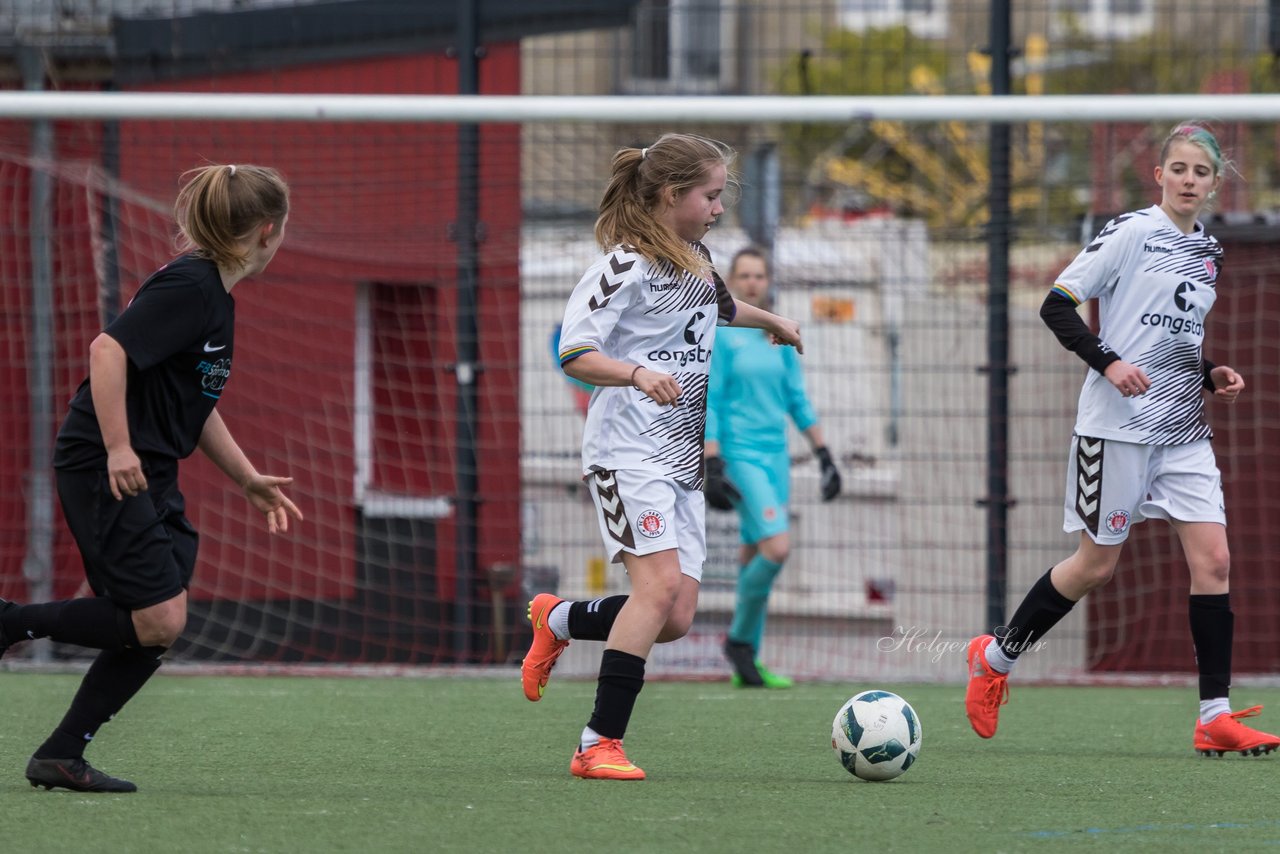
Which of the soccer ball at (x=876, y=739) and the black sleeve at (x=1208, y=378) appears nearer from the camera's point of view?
the soccer ball at (x=876, y=739)

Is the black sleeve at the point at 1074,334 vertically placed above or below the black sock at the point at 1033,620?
above

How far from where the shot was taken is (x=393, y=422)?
975 cm

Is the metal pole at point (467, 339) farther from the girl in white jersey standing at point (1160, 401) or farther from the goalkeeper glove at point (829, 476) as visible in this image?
the girl in white jersey standing at point (1160, 401)

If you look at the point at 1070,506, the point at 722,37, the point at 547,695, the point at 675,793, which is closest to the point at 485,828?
the point at 675,793

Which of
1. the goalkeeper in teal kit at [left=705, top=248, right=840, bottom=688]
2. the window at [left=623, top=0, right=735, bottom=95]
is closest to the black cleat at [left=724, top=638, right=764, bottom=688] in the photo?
the goalkeeper in teal kit at [left=705, top=248, right=840, bottom=688]

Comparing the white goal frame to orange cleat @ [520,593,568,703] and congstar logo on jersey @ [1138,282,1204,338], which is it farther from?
orange cleat @ [520,593,568,703]

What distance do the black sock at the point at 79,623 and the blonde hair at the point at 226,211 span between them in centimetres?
88

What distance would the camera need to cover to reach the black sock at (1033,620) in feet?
Result: 18.6

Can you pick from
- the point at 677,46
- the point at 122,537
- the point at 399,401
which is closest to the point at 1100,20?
the point at 677,46

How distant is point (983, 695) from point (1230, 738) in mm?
756

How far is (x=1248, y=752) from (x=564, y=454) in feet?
15.8

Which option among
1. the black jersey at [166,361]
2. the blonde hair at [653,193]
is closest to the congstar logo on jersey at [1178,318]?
the blonde hair at [653,193]

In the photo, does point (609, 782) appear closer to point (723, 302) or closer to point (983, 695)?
point (723, 302)

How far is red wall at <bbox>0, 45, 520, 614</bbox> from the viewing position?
30.8 ft
